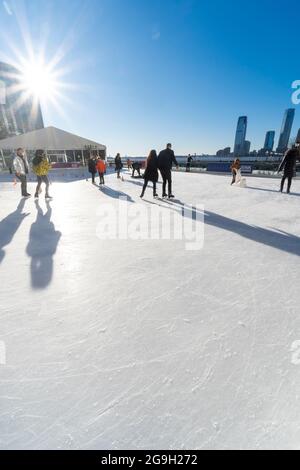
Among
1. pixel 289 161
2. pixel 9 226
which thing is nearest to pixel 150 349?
pixel 9 226

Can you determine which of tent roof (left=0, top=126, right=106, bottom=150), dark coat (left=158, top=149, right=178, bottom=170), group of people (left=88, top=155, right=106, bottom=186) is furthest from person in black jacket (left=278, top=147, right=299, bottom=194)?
tent roof (left=0, top=126, right=106, bottom=150)

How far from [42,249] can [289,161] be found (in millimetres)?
7152

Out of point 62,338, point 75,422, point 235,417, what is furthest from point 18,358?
point 235,417

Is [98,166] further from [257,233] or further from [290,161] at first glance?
[257,233]

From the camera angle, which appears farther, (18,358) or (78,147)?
(78,147)

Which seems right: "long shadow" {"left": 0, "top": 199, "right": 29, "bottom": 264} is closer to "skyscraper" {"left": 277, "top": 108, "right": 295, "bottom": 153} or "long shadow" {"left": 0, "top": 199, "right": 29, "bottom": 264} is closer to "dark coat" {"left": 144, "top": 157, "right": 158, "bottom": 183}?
"dark coat" {"left": 144, "top": 157, "right": 158, "bottom": 183}

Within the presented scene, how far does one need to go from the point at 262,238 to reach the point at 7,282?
341cm

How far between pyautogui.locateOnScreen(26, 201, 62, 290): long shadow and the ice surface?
26 mm

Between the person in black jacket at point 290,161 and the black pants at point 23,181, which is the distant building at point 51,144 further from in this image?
the person in black jacket at point 290,161
